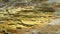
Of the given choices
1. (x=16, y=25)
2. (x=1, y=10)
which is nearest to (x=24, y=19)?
(x=16, y=25)

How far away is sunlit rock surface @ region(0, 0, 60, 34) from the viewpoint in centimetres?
195

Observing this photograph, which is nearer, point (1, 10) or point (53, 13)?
point (53, 13)

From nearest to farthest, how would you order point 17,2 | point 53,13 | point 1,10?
point 53,13
point 1,10
point 17,2

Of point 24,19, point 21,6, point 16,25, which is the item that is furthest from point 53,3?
point 16,25

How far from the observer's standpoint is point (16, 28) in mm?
1990

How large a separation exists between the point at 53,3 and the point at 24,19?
84 centimetres

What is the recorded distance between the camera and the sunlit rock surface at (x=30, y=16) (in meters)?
1.95

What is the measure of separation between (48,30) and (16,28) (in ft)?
1.43

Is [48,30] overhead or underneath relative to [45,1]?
underneath

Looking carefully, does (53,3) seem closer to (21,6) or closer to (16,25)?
A: (21,6)

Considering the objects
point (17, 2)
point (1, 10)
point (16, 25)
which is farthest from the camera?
point (17, 2)

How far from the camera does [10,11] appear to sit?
2514 millimetres

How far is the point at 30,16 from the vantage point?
7.59ft

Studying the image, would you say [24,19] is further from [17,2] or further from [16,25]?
[17,2]
